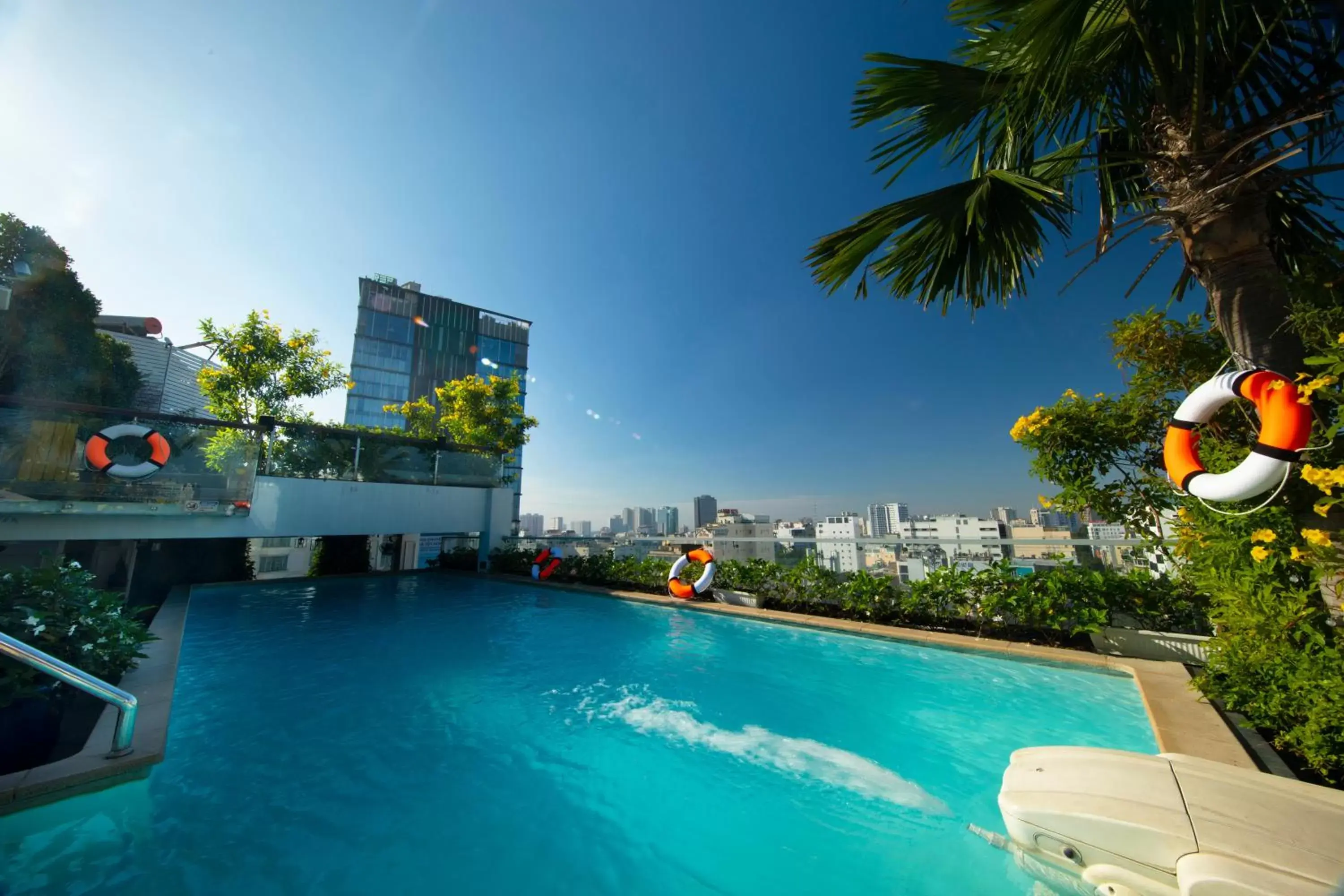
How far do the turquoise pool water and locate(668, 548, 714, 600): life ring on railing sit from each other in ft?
6.21

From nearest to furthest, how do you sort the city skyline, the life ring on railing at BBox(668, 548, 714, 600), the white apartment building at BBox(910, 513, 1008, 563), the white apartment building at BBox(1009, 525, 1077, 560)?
the white apartment building at BBox(1009, 525, 1077, 560), the city skyline, the white apartment building at BBox(910, 513, 1008, 563), the life ring on railing at BBox(668, 548, 714, 600)

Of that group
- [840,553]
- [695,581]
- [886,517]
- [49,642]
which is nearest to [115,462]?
[49,642]

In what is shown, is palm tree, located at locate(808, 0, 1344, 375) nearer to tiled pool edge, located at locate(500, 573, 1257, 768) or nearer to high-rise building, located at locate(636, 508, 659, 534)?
tiled pool edge, located at locate(500, 573, 1257, 768)

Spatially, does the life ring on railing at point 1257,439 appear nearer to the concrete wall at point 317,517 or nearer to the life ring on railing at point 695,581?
the life ring on railing at point 695,581

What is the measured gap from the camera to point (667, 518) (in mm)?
44969

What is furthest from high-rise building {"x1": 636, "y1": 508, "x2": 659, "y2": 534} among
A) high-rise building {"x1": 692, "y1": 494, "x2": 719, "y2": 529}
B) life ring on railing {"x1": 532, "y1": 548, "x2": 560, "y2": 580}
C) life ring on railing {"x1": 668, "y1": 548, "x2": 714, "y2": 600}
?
life ring on railing {"x1": 668, "y1": 548, "x2": 714, "y2": 600}

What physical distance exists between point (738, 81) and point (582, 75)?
97.6 inches

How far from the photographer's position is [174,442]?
7.78 m

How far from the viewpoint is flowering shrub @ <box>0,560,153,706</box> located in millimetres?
2676

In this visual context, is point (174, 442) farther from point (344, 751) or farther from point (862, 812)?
point (862, 812)

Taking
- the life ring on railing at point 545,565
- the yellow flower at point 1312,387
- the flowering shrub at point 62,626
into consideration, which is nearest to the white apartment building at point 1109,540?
the yellow flower at point 1312,387

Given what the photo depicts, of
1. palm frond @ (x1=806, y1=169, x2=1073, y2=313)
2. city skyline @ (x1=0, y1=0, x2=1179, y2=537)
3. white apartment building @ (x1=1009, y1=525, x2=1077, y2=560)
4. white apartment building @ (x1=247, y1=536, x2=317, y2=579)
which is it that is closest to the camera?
palm frond @ (x1=806, y1=169, x2=1073, y2=313)

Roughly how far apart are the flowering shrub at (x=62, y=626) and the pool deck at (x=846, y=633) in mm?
337

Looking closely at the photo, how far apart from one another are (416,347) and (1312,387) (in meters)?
41.3
